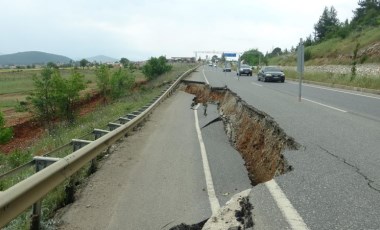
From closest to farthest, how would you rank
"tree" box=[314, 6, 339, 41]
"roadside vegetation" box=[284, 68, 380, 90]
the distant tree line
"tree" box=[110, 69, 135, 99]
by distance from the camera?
1. "roadside vegetation" box=[284, 68, 380, 90]
2. "tree" box=[110, 69, 135, 99]
3. the distant tree line
4. "tree" box=[314, 6, 339, 41]

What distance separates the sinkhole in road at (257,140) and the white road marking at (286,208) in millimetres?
1247

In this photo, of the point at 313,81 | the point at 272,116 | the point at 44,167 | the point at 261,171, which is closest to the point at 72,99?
the point at 313,81

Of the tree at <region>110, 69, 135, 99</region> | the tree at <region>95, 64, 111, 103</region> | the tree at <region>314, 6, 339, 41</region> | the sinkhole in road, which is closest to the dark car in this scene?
the tree at <region>110, 69, 135, 99</region>

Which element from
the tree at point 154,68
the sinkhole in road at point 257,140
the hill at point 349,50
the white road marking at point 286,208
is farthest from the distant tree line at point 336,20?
the white road marking at point 286,208

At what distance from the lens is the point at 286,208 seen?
4363 millimetres

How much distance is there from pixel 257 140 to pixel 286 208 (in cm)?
602

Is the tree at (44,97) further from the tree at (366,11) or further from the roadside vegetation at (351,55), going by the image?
the tree at (366,11)

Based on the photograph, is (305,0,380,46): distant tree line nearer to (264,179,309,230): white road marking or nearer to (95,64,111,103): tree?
(95,64,111,103): tree

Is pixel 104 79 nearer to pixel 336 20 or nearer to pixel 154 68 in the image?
pixel 154 68

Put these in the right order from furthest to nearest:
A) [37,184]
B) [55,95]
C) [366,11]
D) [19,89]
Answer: [366,11], [19,89], [55,95], [37,184]

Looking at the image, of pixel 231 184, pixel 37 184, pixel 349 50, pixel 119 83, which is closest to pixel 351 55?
pixel 349 50

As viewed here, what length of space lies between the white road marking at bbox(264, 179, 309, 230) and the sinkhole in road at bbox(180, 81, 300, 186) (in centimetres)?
125

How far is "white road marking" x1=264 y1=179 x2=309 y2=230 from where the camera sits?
12.8 feet

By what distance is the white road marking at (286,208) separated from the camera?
12.8 feet
